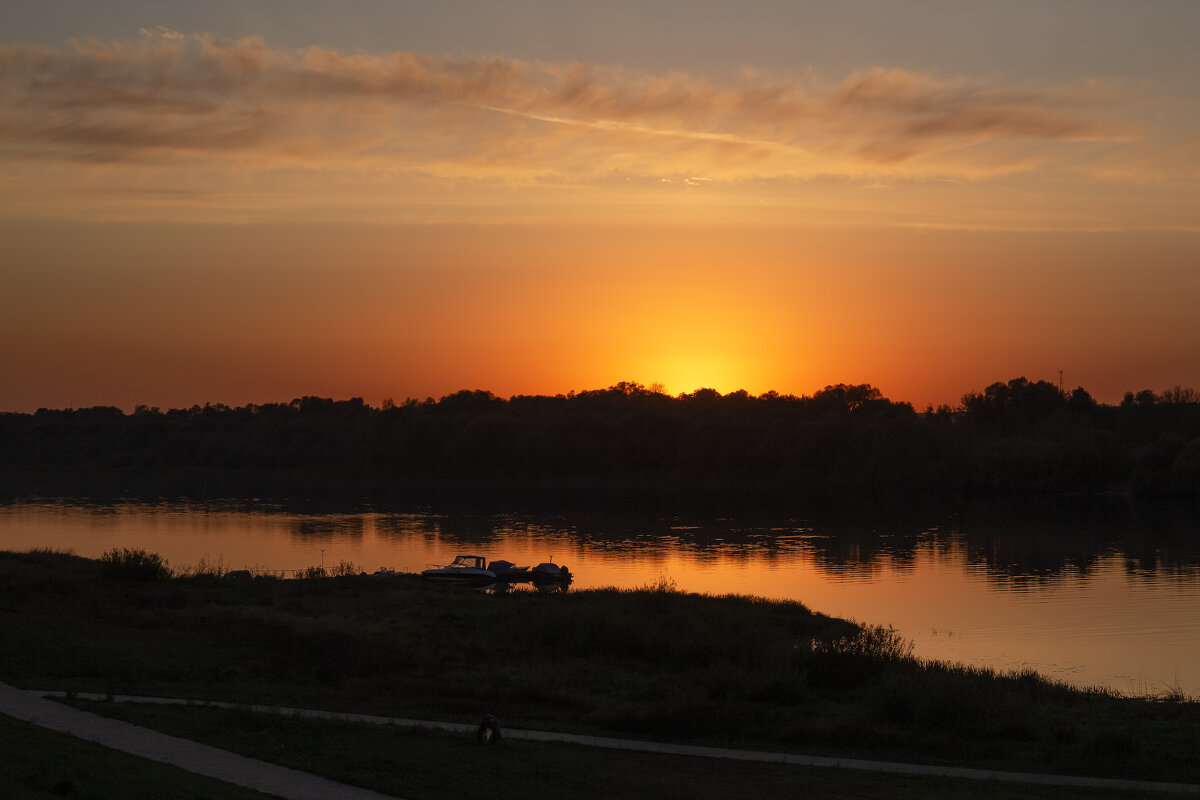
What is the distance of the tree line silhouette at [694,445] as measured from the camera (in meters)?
119

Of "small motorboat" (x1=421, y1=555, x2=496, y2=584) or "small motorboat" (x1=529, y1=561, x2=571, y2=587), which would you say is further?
"small motorboat" (x1=529, y1=561, x2=571, y2=587)

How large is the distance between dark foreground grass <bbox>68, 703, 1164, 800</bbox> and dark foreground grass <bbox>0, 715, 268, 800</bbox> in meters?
1.87

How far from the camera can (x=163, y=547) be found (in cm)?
6475

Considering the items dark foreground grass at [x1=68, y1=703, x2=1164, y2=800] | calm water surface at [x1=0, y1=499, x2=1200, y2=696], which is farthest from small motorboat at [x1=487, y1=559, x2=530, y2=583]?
dark foreground grass at [x1=68, y1=703, x2=1164, y2=800]

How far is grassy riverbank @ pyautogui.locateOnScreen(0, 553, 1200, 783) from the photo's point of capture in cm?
1766

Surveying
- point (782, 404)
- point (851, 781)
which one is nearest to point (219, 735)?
point (851, 781)

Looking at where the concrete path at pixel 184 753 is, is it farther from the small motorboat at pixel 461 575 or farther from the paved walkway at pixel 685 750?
the small motorboat at pixel 461 575

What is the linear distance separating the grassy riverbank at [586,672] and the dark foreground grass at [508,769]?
197 centimetres

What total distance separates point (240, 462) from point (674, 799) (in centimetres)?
16528

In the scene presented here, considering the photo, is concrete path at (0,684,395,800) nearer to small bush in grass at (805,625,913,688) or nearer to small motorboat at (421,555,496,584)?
small bush in grass at (805,625,913,688)

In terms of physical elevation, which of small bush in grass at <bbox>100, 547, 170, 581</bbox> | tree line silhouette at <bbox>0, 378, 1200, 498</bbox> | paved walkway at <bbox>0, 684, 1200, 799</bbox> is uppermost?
tree line silhouette at <bbox>0, 378, 1200, 498</bbox>

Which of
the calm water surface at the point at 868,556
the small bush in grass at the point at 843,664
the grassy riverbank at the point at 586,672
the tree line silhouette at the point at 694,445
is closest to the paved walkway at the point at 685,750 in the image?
the grassy riverbank at the point at 586,672

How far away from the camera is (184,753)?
1338 cm

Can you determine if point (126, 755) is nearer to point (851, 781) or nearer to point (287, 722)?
point (287, 722)
